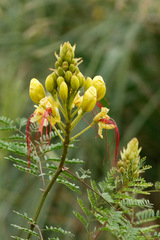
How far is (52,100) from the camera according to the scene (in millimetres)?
633

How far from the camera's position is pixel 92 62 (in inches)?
86.3

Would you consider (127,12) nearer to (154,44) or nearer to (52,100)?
(154,44)

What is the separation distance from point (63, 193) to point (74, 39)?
1029 mm

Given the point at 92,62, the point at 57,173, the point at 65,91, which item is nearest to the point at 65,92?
the point at 65,91

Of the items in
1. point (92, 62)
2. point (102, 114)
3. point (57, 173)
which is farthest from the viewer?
point (92, 62)

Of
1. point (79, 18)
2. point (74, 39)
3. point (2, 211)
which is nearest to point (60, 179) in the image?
point (2, 211)

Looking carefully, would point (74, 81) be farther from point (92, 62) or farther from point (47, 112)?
point (92, 62)

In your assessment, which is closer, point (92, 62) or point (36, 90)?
point (36, 90)

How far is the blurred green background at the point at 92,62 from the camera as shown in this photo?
2094 millimetres

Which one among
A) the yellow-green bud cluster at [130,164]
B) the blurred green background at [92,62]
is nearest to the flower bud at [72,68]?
the yellow-green bud cluster at [130,164]

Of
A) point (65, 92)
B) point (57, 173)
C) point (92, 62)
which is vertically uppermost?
point (92, 62)

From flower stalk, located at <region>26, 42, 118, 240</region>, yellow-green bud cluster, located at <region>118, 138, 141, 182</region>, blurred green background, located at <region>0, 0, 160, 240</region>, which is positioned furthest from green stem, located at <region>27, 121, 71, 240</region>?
blurred green background, located at <region>0, 0, 160, 240</region>

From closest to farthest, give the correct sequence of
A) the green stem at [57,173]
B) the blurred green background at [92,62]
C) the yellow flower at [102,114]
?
the green stem at [57,173], the yellow flower at [102,114], the blurred green background at [92,62]

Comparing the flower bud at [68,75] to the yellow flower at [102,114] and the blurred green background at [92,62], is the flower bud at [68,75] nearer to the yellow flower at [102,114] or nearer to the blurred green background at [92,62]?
the yellow flower at [102,114]
